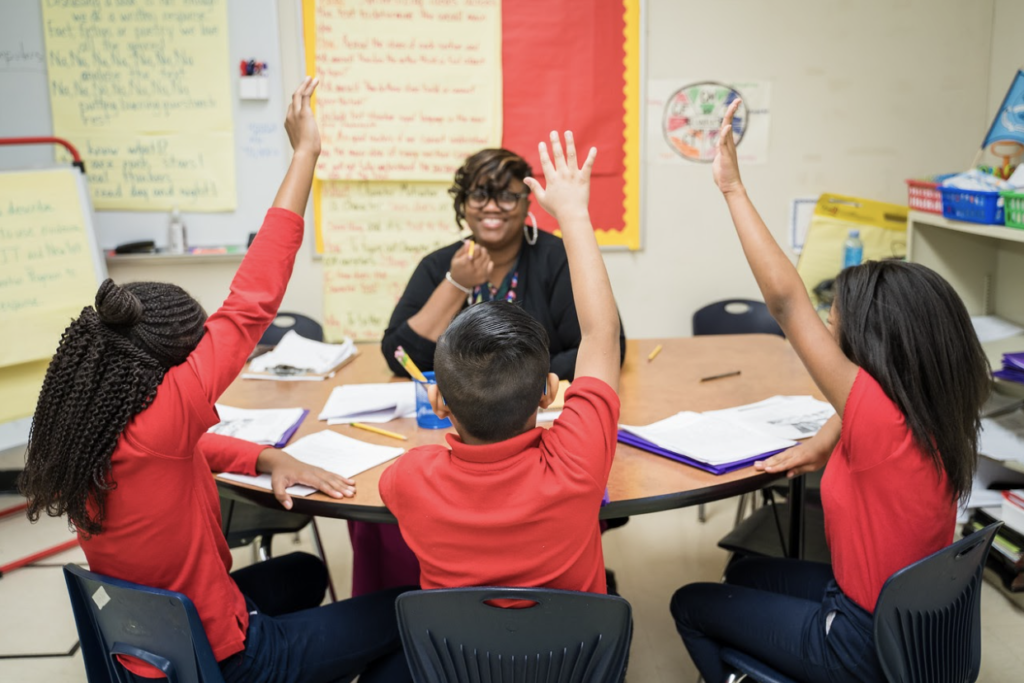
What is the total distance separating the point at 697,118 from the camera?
141 inches

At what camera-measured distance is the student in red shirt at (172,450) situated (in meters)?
1.31

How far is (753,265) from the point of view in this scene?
1.49 m

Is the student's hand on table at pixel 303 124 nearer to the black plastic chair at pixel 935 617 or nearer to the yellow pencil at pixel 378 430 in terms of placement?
the yellow pencil at pixel 378 430

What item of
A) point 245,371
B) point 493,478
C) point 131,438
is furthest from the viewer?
point 245,371

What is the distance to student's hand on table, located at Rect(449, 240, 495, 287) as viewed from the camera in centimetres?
222

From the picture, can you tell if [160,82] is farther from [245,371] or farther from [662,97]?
[662,97]

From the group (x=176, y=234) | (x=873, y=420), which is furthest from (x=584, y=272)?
(x=176, y=234)

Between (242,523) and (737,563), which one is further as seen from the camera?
(242,523)

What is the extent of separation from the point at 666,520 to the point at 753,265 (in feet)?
6.13

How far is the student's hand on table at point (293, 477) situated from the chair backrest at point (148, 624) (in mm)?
289

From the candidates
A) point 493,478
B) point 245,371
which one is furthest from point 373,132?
point 493,478

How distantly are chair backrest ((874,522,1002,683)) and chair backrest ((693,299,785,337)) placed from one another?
6.35ft

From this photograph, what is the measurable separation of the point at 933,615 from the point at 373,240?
8.85 ft

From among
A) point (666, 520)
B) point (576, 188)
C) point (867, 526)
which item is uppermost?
point (576, 188)
